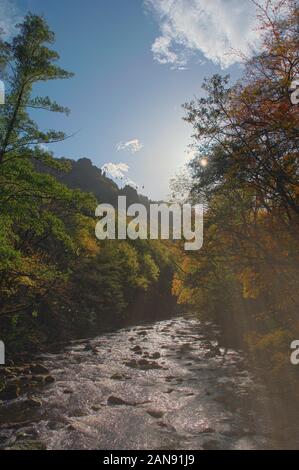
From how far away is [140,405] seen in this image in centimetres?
1539

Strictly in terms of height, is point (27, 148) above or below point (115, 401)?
above

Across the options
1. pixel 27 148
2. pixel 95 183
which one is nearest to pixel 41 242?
pixel 27 148

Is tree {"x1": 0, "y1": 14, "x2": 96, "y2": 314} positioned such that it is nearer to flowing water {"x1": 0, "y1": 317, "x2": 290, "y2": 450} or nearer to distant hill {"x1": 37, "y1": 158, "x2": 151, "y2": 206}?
flowing water {"x1": 0, "y1": 317, "x2": 290, "y2": 450}

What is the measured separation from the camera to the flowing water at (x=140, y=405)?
11.9 metres

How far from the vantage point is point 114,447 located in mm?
11312

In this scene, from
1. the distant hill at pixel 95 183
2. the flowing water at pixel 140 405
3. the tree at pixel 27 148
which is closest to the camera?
the flowing water at pixel 140 405

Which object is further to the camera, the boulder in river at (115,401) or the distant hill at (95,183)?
the distant hill at (95,183)

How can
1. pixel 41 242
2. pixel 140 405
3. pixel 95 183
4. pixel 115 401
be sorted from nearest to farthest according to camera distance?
pixel 140 405, pixel 115 401, pixel 41 242, pixel 95 183

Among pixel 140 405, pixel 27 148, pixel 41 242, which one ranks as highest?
pixel 27 148

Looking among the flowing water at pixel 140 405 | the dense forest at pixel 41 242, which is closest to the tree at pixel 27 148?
the dense forest at pixel 41 242

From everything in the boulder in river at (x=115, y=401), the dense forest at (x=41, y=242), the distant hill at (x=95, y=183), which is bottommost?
the boulder in river at (x=115, y=401)

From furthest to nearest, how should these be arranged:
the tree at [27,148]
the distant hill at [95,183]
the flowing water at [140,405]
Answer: the distant hill at [95,183] < the tree at [27,148] < the flowing water at [140,405]

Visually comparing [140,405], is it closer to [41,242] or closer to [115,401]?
[115,401]

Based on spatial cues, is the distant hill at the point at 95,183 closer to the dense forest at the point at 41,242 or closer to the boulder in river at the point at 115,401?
the dense forest at the point at 41,242
